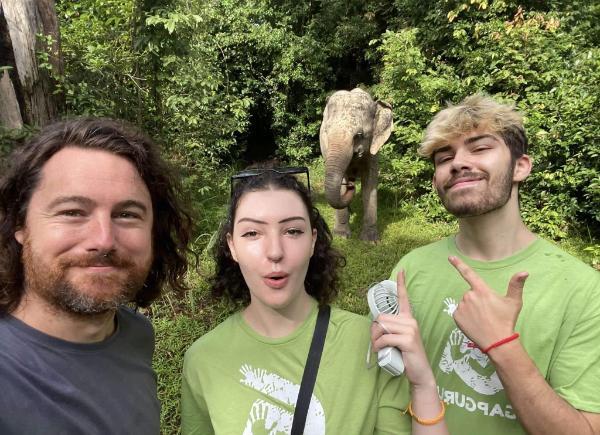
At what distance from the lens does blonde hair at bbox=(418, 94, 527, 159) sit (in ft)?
5.83

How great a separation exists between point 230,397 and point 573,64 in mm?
7700

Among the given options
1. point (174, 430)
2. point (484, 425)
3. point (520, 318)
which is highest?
point (520, 318)

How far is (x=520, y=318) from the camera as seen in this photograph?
1596 millimetres

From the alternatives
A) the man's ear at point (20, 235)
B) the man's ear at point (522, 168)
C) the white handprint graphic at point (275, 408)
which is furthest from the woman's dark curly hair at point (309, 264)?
the man's ear at point (522, 168)

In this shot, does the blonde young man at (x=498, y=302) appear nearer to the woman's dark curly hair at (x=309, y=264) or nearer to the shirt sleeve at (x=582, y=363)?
the shirt sleeve at (x=582, y=363)

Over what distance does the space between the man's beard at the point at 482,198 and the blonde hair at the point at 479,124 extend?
0.18 metres

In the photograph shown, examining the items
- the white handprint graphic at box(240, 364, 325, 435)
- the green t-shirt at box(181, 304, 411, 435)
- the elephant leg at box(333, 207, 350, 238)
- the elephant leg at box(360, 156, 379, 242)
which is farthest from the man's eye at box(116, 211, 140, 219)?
the elephant leg at box(360, 156, 379, 242)

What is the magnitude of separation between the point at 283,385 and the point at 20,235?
1004mm

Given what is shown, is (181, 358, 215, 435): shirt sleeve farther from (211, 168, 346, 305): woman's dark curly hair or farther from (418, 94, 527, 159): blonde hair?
(418, 94, 527, 159): blonde hair

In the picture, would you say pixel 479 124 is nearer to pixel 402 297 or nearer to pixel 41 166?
pixel 402 297

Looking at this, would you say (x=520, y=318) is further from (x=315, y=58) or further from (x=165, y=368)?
(x=315, y=58)

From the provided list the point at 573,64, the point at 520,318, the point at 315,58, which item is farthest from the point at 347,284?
the point at 315,58

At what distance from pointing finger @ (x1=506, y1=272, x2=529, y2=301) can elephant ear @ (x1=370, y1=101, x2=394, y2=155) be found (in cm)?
535

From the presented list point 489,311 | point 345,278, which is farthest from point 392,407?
point 345,278
